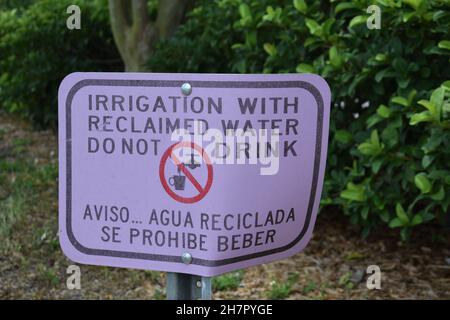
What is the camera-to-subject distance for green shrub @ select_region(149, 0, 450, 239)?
10.5 feet

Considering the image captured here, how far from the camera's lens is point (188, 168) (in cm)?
171

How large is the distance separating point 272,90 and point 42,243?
2.84m

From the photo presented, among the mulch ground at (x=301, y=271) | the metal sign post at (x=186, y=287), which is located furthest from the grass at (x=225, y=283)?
the metal sign post at (x=186, y=287)

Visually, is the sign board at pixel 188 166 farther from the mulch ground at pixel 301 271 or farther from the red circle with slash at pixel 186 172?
the mulch ground at pixel 301 271

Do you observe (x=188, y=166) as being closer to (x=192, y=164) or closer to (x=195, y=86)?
(x=192, y=164)

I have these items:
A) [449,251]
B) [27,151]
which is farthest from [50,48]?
[449,251]

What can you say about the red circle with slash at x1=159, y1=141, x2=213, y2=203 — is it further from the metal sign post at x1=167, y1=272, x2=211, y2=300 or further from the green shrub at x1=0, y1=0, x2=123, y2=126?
the green shrub at x1=0, y1=0, x2=123, y2=126

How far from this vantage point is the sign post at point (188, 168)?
171 centimetres

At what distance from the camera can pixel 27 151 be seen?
6.30 meters

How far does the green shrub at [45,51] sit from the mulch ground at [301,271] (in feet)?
7.42

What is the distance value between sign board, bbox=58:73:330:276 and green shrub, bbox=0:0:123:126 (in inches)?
190

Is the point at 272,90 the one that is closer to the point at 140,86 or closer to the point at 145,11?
the point at 140,86

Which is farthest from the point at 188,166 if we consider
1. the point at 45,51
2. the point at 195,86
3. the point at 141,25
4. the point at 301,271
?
the point at 45,51

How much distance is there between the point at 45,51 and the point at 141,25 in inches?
51.4
